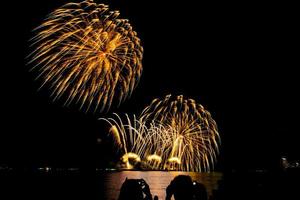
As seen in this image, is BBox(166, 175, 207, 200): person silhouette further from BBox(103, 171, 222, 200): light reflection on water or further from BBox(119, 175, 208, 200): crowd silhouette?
BBox(103, 171, 222, 200): light reflection on water

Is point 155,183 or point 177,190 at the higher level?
point 155,183

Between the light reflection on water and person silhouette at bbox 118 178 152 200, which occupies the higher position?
the light reflection on water

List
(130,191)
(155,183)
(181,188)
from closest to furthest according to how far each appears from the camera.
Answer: (181,188) < (130,191) < (155,183)

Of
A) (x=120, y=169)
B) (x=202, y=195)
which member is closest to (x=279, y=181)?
(x=202, y=195)

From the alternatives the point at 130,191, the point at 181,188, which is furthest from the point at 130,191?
the point at 181,188

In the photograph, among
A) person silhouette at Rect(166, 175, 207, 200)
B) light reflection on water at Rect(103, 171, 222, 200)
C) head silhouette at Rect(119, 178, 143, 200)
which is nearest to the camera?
person silhouette at Rect(166, 175, 207, 200)

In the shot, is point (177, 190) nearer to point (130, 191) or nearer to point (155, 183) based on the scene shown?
point (130, 191)

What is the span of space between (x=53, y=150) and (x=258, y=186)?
168 meters

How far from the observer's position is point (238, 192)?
1525 cm

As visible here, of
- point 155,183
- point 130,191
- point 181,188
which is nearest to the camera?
point 181,188

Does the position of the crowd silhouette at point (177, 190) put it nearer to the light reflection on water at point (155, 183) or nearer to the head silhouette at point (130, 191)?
the head silhouette at point (130, 191)

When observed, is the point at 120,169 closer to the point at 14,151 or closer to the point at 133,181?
the point at 14,151

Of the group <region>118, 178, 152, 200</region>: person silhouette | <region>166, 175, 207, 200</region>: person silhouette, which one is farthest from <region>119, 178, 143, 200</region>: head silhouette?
<region>166, 175, 207, 200</region>: person silhouette

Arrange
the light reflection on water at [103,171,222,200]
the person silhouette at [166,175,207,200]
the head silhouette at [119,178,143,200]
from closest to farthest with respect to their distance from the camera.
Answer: the person silhouette at [166,175,207,200] → the head silhouette at [119,178,143,200] → the light reflection on water at [103,171,222,200]
